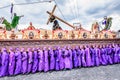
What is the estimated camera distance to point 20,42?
35.5 ft

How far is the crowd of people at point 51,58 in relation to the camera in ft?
30.5

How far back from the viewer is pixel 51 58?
9898mm

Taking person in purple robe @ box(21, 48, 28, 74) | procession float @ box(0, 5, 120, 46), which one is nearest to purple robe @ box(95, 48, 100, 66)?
procession float @ box(0, 5, 120, 46)

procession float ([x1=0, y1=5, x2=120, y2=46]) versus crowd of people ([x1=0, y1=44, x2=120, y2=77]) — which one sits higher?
procession float ([x1=0, y1=5, x2=120, y2=46])

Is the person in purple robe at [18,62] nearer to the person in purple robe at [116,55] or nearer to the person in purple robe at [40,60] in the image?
the person in purple robe at [40,60]

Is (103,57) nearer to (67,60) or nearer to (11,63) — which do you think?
(67,60)

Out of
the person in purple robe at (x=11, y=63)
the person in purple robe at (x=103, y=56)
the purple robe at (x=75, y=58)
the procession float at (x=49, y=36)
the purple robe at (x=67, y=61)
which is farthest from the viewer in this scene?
the person in purple robe at (x=103, y=56)

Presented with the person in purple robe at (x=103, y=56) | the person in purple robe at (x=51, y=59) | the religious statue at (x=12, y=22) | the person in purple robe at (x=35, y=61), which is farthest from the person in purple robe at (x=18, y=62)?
the person in purple robe at (x=103, y=56)

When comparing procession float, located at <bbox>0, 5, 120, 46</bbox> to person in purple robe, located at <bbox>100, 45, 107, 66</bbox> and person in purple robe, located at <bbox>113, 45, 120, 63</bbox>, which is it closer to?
person in purple robe, located at <bbox>100, 45, 107, 66</bbox>

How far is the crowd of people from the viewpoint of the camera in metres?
9.29

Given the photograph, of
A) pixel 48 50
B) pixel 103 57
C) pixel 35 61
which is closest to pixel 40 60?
pixel 35 61

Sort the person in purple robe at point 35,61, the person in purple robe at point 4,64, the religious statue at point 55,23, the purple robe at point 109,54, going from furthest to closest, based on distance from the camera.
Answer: the religious statue at point 55,23
the purple robe at point 109,54
the person in purple robe at point 35,61
the person in purple robe at point 4,64

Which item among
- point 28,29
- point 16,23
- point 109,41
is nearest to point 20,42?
point 28,29

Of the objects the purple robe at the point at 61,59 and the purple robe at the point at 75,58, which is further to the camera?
the purple robe at the point at 75,58
